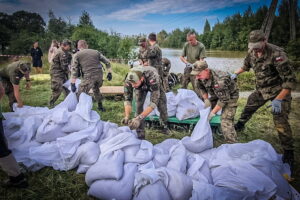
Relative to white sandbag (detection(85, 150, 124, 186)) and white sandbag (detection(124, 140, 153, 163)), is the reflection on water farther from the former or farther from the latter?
white sandbag (detection(85, 150, 124, 186))

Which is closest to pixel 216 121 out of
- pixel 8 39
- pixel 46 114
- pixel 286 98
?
pixel 286 98

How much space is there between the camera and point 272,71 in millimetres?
2055

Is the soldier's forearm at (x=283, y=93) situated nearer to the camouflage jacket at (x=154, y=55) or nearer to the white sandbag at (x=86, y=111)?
the white sandbag at (x=86, y=111)

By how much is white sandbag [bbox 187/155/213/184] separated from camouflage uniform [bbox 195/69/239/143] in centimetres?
69

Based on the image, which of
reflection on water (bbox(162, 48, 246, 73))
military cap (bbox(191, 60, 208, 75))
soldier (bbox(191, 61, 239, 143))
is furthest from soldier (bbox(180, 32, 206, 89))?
military cap (bbox(191, 60, 208, 75))

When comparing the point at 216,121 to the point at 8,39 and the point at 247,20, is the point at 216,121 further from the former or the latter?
the point at 8,39

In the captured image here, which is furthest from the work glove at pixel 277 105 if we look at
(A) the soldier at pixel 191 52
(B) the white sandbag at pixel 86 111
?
(A) the soldier at pixel 191 52

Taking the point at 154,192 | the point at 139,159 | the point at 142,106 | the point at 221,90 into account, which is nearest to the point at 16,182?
the point at 139,159

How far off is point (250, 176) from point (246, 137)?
131 centimetres

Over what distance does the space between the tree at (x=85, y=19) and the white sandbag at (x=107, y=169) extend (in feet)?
4.90

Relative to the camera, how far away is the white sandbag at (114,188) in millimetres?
1449

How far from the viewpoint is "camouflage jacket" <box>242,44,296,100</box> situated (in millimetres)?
1861

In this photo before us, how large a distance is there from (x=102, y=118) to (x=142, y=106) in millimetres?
977

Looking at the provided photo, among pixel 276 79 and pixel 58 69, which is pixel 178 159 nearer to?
pixel 276 79
